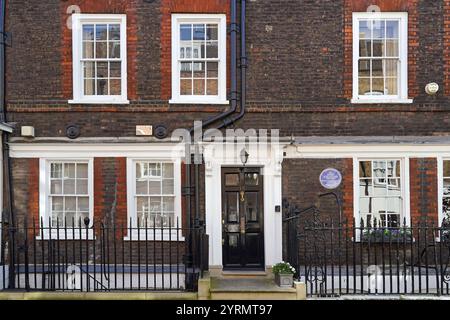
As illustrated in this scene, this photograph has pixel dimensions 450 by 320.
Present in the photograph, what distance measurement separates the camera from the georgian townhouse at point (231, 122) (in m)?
9.90

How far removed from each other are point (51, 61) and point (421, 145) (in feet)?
26.1

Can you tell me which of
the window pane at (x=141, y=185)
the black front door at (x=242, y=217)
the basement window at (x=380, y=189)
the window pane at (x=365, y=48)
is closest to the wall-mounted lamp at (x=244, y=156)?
the black front door at (x=242, y=217)

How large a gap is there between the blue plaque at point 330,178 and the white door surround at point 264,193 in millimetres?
924

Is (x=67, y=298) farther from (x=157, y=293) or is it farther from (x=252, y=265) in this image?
(x=252, y=265)

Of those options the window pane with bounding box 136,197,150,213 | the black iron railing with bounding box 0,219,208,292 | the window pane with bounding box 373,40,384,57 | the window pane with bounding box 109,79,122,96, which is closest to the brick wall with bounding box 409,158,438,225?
the window pane with bounding box 373,40,384,57

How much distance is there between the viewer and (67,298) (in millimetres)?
7656

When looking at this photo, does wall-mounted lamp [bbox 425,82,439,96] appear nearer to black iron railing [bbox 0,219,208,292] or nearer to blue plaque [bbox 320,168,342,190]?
blue plaque [bbox 320,168,342,190]

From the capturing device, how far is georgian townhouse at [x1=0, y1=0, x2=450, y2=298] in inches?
390

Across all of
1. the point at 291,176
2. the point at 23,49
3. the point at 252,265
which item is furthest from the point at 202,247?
the point at 23,49

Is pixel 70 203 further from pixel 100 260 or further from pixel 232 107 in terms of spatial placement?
Result: pixel 232 107

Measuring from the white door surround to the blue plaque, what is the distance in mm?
924

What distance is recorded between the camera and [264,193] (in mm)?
9953

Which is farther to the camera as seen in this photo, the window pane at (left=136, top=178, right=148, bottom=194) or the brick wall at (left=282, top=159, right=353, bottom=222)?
the window pane at (left=136, top=178, right=148, bottom=194)

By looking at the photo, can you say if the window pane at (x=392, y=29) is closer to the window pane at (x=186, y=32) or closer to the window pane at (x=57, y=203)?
the window pane at (x=186, y=32)
